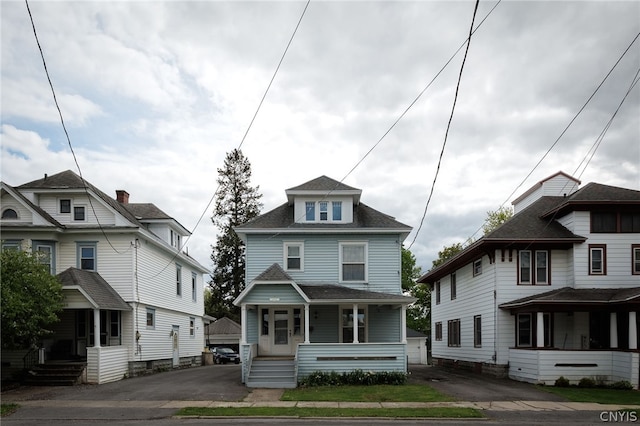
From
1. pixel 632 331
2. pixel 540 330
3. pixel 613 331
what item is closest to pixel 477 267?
pixel 540 330

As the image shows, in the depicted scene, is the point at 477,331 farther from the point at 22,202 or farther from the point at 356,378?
the point at 22,202

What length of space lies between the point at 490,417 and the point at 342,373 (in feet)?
25.8

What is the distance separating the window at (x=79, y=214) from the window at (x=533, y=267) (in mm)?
19567

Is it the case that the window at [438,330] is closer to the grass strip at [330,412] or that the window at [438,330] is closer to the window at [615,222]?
the window at [615,222]

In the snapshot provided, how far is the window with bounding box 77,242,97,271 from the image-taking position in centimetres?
2748

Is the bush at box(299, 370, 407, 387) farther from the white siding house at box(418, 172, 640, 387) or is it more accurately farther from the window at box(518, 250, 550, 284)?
the window at box(518, 250, 550, 284)

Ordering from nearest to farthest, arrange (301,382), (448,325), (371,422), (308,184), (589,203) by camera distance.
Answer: (371,422), (301,382), (589,203), (308,184), (448,325)

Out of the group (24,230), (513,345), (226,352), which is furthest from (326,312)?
(226,352)

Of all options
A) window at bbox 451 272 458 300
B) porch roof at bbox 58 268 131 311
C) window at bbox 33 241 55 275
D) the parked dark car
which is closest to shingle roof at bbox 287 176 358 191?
porch roof at bbox 58 268 131 311

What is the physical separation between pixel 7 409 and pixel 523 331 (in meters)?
19.9

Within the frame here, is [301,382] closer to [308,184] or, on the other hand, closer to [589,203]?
[308,184]

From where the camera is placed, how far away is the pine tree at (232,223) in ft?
182

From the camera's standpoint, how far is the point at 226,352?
49344 mm

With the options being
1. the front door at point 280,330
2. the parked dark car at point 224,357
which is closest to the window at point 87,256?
the front door at point 280,330
